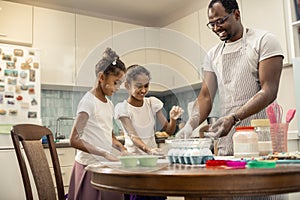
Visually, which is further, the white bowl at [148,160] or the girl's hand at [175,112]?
the girl's hand at [175,112]

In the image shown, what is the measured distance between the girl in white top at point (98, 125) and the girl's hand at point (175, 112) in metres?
0.20

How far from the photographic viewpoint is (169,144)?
1.20m

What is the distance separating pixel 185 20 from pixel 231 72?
2761mm

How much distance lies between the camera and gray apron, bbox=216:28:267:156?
60.4 inches

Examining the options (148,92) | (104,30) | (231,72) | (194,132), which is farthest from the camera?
(104,30)

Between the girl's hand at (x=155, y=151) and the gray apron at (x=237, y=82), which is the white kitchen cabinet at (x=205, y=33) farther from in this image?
the girl's hand at (x=155, y=151)

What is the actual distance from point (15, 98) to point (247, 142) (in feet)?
8.64

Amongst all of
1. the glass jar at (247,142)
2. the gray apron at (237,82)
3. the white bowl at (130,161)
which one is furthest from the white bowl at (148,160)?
the gray apron at (237,82)

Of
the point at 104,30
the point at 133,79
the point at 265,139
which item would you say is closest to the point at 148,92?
the point at 133,79

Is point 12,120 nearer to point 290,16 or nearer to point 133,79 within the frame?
point 133,79

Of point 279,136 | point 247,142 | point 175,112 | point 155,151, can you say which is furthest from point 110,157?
point 279,136

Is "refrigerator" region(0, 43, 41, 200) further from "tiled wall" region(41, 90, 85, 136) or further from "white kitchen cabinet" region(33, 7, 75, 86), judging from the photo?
"tiled wall" region(41, 90, 85, 136)

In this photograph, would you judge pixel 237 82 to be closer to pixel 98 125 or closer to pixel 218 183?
pixel 98 125

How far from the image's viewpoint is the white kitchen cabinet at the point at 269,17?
2988mm
